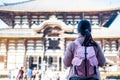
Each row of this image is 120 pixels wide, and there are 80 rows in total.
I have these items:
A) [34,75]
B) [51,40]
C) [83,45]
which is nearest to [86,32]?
[83,45]

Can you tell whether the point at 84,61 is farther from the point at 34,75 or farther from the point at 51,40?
the point at 51,40

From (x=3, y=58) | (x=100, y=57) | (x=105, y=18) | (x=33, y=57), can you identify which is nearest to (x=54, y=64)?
(x=33, y=57)

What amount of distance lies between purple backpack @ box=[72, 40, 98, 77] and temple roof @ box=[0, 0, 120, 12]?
29.3 m

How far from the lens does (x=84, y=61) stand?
153 inches

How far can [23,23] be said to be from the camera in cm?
3428

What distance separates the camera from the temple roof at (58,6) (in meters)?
33.7

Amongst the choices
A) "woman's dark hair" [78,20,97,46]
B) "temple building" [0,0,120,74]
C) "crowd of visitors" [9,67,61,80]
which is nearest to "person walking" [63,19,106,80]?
"woman's dark hair" [78,20,97,46]

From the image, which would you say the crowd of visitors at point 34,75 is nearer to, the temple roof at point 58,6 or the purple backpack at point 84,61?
the temple roof at point 58,6

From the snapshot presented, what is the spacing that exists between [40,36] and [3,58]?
3801 millimetres

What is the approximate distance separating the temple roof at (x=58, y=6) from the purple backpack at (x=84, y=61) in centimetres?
2929

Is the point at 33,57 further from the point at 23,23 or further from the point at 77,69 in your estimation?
the point at 77,69

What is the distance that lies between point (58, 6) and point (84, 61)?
33729 millimetres

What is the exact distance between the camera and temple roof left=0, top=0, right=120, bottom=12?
33.7 metres

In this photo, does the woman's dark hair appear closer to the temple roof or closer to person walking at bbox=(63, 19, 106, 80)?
person walking at bbox=(63, 19, 106, 80)
